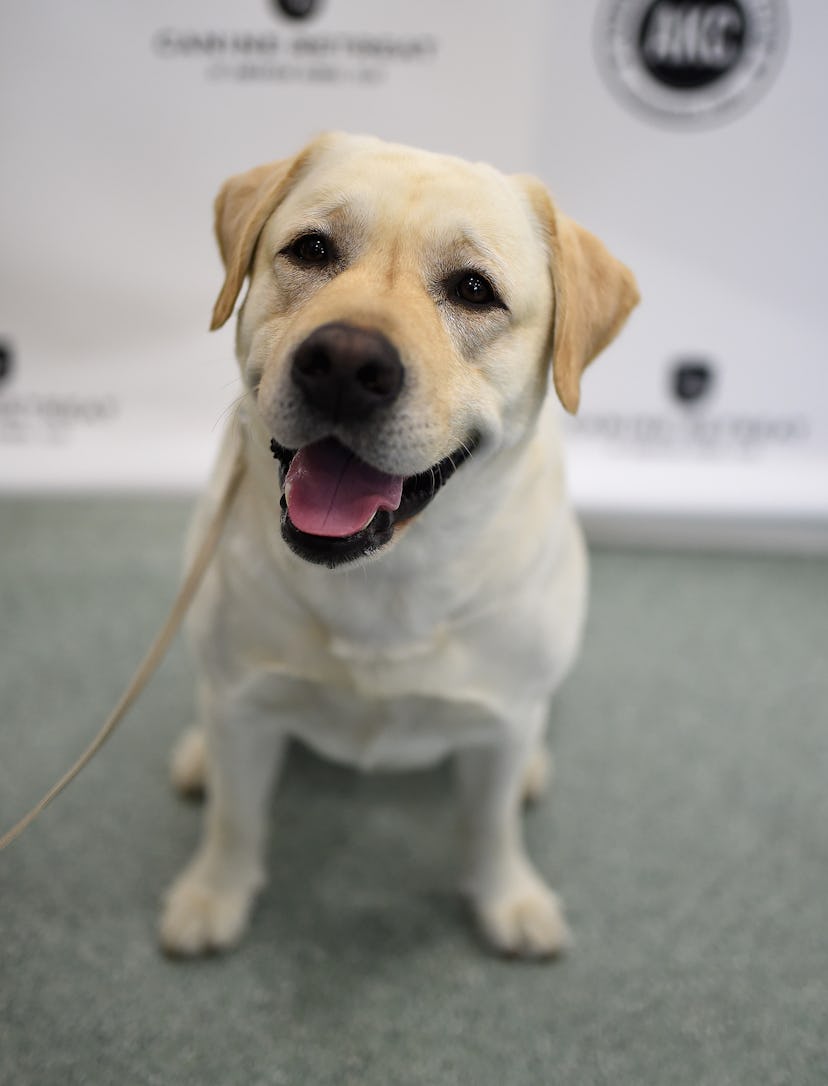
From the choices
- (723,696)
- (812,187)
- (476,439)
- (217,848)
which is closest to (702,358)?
(812,187)

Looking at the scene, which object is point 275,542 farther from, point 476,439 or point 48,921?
point 48,921

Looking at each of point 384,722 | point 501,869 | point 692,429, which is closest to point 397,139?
point 692,429

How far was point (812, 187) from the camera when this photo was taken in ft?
7.05

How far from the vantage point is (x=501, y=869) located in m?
1.40

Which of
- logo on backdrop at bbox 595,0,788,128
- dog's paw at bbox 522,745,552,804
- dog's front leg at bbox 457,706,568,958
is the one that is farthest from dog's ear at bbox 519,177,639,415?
logo on backdrop at bbox 595,0,788,128

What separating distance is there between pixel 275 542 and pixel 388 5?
4.99ft

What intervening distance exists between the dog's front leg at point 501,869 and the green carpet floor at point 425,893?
4 centimetres

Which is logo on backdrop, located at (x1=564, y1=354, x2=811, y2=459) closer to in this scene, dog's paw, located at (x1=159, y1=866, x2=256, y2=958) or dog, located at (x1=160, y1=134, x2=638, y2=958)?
dog, located at (x1=160, y1=134, x2=638, y2=958)

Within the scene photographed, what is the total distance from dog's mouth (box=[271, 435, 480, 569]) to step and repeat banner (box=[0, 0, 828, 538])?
1.10 m

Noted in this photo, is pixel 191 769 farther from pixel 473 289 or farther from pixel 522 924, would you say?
pixel 473 289

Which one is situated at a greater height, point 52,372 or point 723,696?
point 52,372

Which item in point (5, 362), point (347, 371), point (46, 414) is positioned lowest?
point (46, 414)

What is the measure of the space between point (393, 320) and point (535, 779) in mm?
1015

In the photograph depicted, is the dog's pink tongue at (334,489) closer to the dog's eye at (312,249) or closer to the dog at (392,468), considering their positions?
the dog at (392,468)
